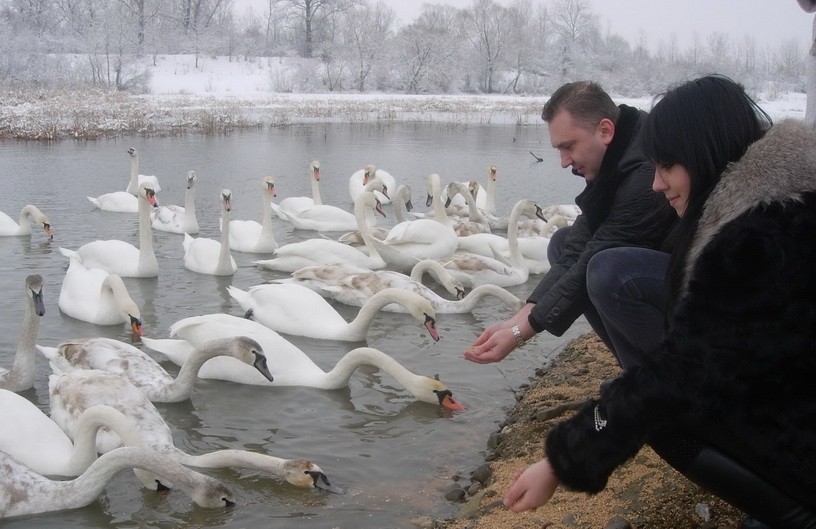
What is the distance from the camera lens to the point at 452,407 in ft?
19.0

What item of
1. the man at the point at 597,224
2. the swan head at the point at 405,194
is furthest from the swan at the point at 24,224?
the man at the point at 597,224

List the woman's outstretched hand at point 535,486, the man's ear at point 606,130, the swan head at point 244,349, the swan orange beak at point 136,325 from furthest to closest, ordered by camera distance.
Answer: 1. the swan orange beak at point 136,325
2. the swan head at point 244,349
3. the man's ear at point 606,130
4. the woman's outstretched hand at point 535,486

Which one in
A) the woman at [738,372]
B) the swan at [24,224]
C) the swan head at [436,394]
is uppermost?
the woman at [738,372]

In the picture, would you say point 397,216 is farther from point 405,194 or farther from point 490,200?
point 490,200

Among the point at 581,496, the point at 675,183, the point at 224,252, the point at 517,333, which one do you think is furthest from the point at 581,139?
the point at 224,252

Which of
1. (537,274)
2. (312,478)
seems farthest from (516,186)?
(312,478)

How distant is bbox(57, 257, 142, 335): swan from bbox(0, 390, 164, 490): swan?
2122 millimetres

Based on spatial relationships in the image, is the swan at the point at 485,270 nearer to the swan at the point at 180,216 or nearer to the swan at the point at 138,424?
the swan at the point at 180,216

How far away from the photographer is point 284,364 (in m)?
6.28

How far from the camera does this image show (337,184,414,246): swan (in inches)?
430

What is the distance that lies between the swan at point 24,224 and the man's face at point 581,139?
8768 mm

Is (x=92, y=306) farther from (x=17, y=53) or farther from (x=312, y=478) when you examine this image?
(x=17, y=53)

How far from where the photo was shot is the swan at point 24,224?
11180 mm

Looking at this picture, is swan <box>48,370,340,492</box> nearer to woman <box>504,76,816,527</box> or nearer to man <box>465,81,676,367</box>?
man <box>465,81,676,367</box>
